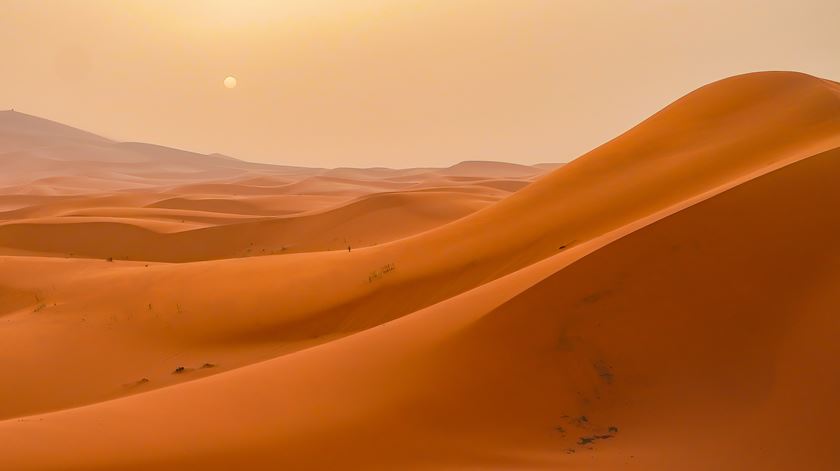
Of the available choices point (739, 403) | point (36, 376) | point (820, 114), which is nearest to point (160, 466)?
point (739, 403)

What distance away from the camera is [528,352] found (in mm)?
5566

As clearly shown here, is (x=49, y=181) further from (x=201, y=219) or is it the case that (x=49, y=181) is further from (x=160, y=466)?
(x=160, y=466)

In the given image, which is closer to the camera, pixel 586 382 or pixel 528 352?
pixel 586 382

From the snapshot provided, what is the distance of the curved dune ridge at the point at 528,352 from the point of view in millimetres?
4504

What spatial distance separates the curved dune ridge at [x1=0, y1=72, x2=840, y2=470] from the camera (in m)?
4.50

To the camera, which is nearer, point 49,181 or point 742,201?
point 742,201


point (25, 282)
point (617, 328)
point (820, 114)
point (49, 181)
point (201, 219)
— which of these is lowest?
point (617, 328)

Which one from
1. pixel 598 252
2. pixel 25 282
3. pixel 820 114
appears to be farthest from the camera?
pixel 25 282

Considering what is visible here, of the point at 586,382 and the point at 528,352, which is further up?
the point at 528,352

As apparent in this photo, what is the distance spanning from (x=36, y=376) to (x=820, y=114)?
12317mm

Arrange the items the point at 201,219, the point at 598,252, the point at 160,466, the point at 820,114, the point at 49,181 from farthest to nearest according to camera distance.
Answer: the point at 49,181 → the point at 201,219 → the point at 820,114 → the point at 598,252 → the point at 160,466

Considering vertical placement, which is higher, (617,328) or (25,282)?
(25,282)

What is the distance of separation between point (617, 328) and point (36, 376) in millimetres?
7432

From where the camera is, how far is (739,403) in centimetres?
471
